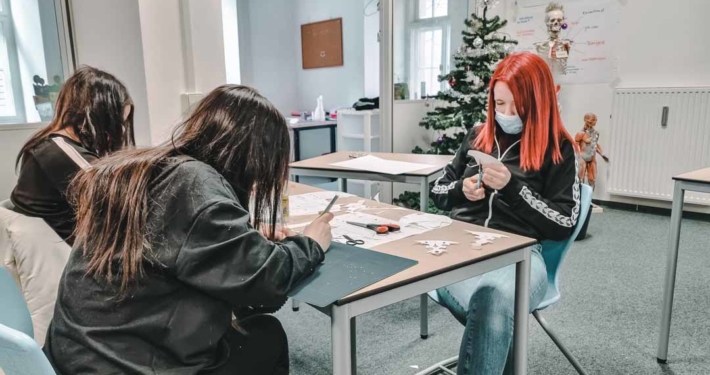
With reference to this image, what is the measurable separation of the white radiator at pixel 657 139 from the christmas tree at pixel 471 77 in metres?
1.17

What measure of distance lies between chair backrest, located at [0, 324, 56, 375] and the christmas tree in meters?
2.85

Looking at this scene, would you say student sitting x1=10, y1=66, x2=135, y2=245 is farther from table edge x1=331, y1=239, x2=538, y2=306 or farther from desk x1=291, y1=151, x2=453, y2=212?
table edge x1=331, y1=239, x2=538, y2=306

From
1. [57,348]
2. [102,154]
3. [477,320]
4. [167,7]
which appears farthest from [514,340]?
[167,7]

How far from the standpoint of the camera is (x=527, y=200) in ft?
4.75

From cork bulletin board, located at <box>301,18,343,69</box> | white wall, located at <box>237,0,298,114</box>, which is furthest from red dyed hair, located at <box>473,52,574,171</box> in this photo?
white wall, located at <box>237,0,298,114</box>

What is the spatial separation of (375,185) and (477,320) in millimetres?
2833

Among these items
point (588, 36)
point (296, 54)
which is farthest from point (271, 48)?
point (588, 36)

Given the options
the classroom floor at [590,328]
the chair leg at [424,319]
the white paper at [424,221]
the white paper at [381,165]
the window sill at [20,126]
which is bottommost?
the classroom floor at [590,328]

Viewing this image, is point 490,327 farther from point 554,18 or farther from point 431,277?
point 554,18

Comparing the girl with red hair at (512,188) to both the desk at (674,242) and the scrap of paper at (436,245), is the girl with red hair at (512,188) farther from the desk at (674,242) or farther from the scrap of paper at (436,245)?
the desk at (674,242)

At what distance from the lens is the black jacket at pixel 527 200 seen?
1451 mm

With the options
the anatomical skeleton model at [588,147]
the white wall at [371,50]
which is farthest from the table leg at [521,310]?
the white wall at [371,50]

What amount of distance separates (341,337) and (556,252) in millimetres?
886

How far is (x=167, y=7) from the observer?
8.34ft
